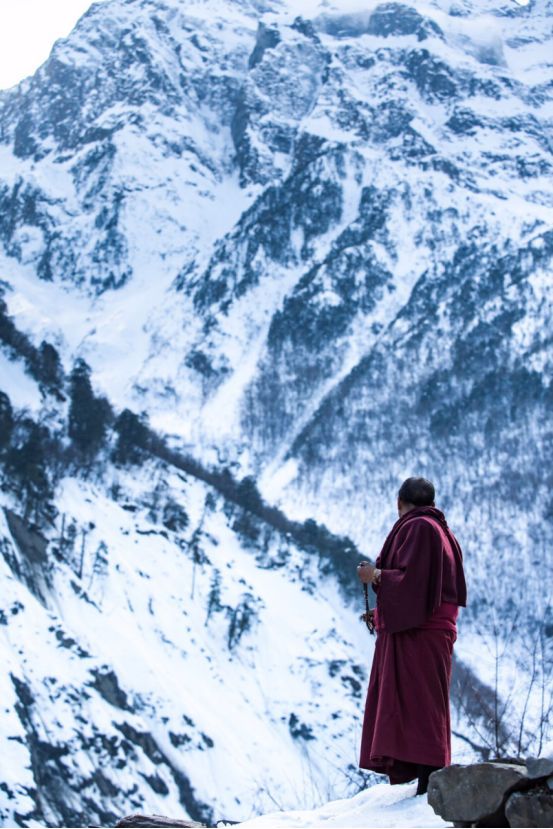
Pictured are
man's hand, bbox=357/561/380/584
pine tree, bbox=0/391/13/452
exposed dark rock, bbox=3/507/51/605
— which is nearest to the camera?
man's hand, bbox=357/561/380/584

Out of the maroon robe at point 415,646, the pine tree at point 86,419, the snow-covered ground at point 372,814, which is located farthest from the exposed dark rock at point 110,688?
the maroon robe at point 415,646

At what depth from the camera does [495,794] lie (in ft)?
21.6

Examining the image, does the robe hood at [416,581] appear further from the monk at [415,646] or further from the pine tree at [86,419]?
the pine tree at [86,419]

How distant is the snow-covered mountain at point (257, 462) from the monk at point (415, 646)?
9.37 m

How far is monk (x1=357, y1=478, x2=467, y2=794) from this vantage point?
25.6 feet

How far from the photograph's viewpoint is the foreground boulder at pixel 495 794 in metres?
6.37

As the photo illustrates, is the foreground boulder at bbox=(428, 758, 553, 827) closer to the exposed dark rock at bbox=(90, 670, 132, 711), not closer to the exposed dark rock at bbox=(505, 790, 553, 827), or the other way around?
the exposed dark rock at bbox=(505, 790, 553, 827)

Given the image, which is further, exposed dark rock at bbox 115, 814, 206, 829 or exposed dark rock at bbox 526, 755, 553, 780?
exposed dark rock at bbox 115, 814, 206, 829

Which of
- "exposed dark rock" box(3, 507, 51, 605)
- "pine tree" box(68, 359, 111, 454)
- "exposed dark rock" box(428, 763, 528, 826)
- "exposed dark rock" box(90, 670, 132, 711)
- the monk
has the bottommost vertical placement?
"exposed dark rock" box(428, 763, 528, 826)

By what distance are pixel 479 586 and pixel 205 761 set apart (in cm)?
6414

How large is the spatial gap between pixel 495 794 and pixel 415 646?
1.51 m

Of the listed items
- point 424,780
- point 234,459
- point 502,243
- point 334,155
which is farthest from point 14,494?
point 334,155

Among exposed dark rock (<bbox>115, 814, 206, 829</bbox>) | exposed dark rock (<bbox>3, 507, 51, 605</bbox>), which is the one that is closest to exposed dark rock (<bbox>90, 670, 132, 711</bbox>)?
exposed dark rock (<bbox>3, 507, 51, 605</bbox>)

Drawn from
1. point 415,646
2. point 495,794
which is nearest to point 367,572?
point 415,646
